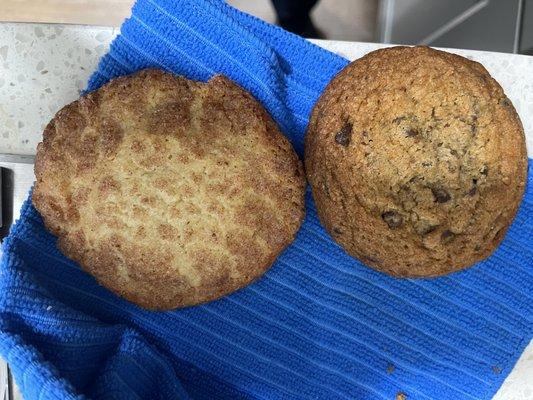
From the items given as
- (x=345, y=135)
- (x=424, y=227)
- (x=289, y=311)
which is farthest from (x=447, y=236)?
(x=289, y=311)

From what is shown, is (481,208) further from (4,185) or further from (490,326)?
(4,185)

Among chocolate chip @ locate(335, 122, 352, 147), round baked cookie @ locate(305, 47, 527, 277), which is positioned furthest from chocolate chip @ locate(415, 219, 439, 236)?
chocolate chip @ locate(335, 122, 352, 147)

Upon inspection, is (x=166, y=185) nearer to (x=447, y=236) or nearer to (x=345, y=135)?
(x=345, y=135)

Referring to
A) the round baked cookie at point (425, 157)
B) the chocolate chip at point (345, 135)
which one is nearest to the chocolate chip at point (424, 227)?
the round baked cookie at point (425, 157)

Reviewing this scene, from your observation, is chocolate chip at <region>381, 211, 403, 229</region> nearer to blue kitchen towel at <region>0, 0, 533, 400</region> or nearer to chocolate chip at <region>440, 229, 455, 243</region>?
chocolate chip at <region>440, 229, 455, 243</region>

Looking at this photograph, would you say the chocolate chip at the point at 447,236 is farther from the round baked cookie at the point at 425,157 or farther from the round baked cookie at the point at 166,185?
the round baked cookie at the point at 166,185

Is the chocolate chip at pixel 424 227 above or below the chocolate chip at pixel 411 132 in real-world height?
below
